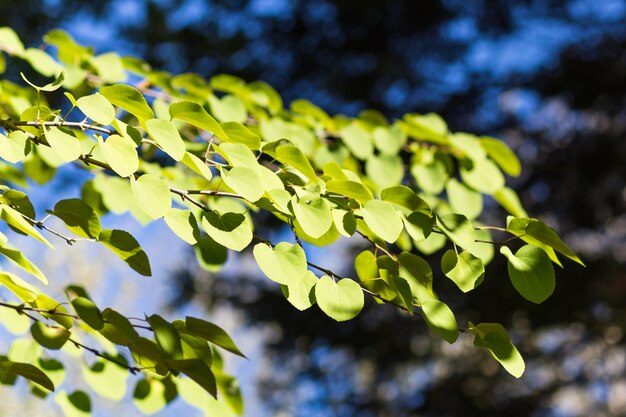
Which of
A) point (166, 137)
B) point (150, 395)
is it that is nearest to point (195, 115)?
point (166, 137)

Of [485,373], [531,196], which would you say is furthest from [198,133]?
[485,373]

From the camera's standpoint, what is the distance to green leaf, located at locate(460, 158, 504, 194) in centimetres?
121

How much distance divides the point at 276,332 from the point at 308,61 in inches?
79.8

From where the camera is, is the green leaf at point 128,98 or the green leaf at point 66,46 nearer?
the green leaf at point 128,98

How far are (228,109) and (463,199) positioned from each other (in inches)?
16.5

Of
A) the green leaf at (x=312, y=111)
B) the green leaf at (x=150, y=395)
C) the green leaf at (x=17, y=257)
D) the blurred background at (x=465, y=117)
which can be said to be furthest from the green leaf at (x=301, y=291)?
the blurred background at (x=465, y=117)

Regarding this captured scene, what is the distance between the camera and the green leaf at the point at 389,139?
121cm

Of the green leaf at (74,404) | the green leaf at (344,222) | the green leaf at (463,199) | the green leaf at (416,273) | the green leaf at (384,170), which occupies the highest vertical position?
the green leaf at (344,222)

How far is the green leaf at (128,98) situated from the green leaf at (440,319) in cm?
32

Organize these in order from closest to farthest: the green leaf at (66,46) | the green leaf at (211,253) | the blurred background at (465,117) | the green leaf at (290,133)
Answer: the green leaf at (211,253) → the green leaf at (290,133) → the green leaf at (66,46) → the blurred background at (465,117)

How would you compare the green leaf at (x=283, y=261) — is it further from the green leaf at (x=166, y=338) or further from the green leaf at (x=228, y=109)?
the green leaf at (x=228, y=109)

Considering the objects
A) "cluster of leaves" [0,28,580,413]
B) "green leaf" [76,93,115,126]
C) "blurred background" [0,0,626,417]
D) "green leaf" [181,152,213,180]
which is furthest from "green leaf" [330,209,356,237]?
"blurred background" [0,0,626,417]

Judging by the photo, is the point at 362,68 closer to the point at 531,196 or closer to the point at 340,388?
the point at 531,196

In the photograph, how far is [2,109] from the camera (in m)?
1.21
